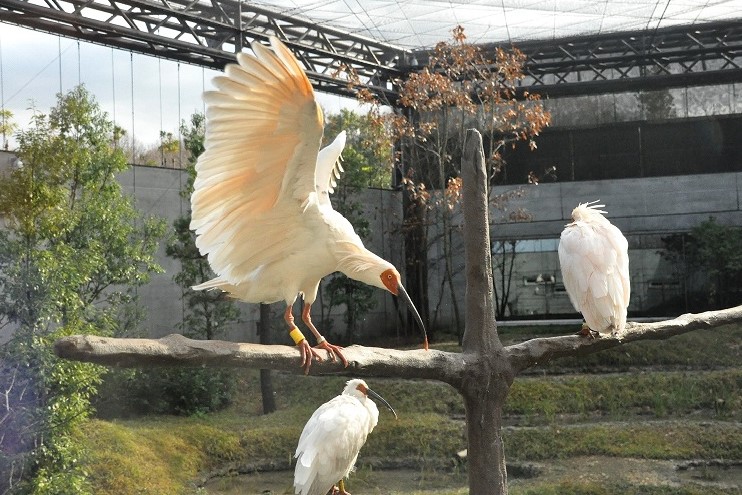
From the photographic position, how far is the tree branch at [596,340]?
151 inches

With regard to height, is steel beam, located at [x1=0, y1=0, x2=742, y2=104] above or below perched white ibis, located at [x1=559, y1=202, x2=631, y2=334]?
above

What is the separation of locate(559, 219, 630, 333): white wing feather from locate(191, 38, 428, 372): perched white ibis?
1001 mm

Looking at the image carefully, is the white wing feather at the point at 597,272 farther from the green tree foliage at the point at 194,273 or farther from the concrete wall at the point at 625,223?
the concrete wall at the point at 625,223

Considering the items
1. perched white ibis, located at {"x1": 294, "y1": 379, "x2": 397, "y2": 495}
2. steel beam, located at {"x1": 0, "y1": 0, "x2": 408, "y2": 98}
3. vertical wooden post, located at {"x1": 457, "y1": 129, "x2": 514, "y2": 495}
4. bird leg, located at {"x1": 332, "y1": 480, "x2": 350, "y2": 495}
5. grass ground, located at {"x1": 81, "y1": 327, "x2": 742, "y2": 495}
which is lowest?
grass ground, located at {"x1": 81, "y1": 327, "x2": 742, "y2": 495}

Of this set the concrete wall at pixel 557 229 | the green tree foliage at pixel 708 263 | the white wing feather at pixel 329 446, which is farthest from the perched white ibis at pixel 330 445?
the green tree foliage at pixel 708 263

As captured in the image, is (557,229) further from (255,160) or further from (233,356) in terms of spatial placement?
(233,356)

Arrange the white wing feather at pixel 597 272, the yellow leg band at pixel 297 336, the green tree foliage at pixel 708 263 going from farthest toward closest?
the green tree foliage at pixel 708 263 < the white wing feather at pixel 597 272 < the yellow leg band at pixel 297 336

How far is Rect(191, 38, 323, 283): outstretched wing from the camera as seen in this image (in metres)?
3.12

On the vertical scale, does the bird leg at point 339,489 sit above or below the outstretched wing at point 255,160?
below

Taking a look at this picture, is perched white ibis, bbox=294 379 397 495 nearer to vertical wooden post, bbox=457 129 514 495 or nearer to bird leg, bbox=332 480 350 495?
bird leg, bbox=332 480 350 495

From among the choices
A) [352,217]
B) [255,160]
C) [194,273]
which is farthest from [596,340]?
[352,217]

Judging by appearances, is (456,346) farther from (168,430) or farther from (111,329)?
(111,329)

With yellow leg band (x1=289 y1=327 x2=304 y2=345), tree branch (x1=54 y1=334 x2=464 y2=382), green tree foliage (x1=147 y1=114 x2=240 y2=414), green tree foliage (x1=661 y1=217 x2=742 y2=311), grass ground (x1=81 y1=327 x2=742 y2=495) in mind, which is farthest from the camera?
green tree foliage (x1=661 y1=217 x2=742 y2=311)

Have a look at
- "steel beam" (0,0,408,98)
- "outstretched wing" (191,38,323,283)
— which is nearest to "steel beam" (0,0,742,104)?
"steel beam" (0,0,408,98)
